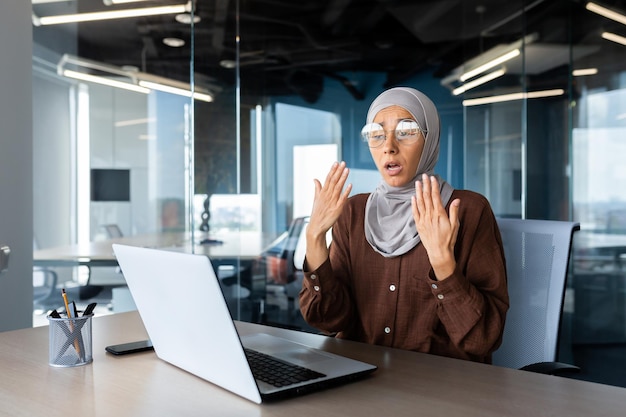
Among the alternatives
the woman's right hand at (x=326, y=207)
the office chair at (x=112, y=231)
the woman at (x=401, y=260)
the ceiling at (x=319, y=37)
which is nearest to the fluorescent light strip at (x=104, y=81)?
the ceiling at (x=319, y=37)

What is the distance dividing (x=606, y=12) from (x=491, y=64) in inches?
30.4

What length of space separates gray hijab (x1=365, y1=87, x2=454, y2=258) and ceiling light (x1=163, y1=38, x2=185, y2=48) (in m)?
2.47

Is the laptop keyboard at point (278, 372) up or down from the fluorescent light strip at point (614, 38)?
down

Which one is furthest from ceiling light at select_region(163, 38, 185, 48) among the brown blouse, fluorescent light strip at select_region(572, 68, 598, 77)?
the brown blouse

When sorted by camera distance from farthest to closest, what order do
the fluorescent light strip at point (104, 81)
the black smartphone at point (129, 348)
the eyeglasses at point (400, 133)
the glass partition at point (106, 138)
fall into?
the fluorescent light strip at point (104, 81) < the glass partition at point (106, 138) < the eyeglasses at point (400, 133) < the black smartphone at point (129, 348)

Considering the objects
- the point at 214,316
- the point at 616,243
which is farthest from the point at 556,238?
the point at 616,243

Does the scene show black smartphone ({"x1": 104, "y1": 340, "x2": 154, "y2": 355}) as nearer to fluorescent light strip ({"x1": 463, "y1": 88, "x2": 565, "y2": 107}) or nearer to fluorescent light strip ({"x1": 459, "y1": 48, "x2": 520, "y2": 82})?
fluorescent light strip ({"x1": 463, "y1": 88, "x2": 565, "y2": 107})

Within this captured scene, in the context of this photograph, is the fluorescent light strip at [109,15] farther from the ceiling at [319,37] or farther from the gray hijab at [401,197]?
the gray hijab at [401,197]

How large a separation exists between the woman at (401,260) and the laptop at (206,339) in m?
0.32

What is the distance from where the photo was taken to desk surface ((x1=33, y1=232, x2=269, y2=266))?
11.2 feet

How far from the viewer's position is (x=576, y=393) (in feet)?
3.22

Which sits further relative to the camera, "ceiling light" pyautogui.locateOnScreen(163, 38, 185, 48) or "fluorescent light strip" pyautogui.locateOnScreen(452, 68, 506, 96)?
"fluorescent light strip" pyautogui.locateOnScreen(452, 68, 506, 96)

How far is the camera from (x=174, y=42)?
3787 mm

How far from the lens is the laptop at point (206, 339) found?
0.91 metres
